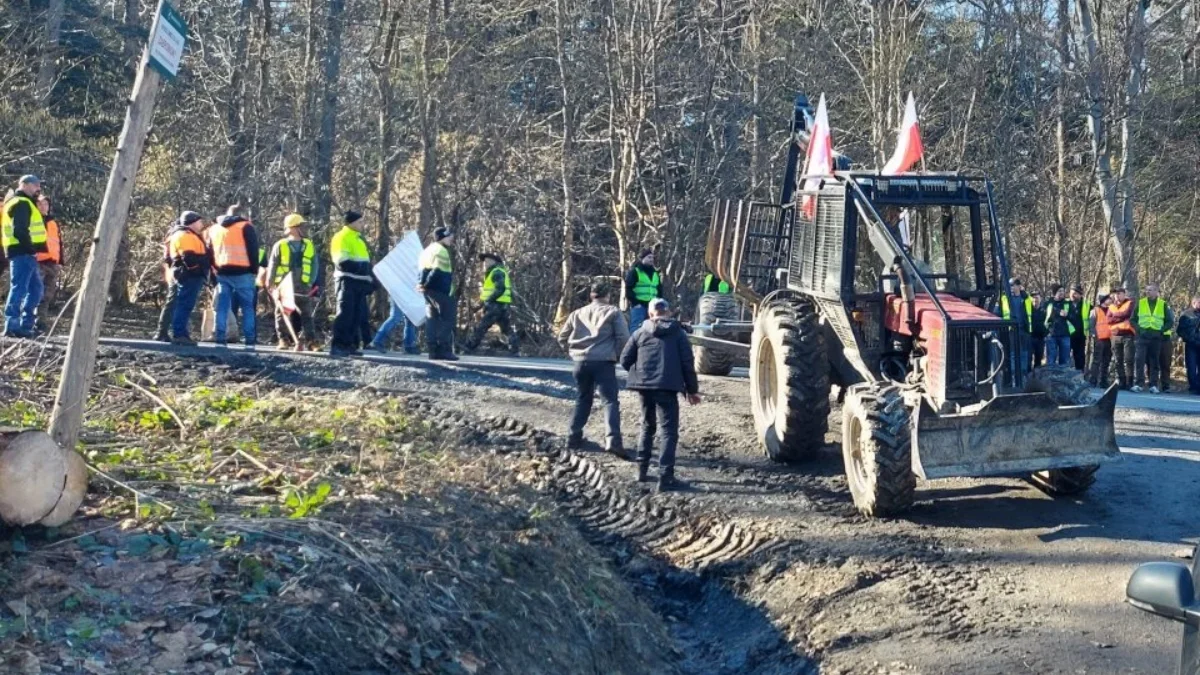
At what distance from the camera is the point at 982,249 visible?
1223cm

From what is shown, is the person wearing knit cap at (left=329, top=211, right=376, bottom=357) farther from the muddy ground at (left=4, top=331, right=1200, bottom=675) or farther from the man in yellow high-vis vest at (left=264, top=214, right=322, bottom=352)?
the muddy ground at (left=4, top=331, right=1200, bottom=675)

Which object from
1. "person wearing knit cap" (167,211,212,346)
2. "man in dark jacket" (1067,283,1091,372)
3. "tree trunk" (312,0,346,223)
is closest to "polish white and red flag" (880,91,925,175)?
"person wearing knit cap" (167,211,212,346)

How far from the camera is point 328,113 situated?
88.2ft

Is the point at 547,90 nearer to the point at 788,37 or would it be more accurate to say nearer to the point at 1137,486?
the point at 788,37

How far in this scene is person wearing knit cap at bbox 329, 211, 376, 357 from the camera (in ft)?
53.2

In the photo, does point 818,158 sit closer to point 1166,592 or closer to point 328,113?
Answer: point 1166,592

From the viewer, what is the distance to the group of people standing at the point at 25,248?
14.7 meters

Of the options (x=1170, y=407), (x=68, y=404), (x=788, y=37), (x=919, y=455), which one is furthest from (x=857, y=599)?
(x=788, y=37)

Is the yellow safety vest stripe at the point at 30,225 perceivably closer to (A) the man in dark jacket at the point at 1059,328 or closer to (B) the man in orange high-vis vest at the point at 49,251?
(B) the man in orange high-vis vest at the point at 49,251

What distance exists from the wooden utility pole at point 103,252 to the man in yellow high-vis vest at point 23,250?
8301mm

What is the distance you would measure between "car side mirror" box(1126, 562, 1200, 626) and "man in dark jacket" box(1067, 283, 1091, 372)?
1832cm

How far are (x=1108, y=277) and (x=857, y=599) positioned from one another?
23429 millimetres

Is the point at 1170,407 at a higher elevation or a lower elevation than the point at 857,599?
higher

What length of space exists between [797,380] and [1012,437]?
2.23 meters
